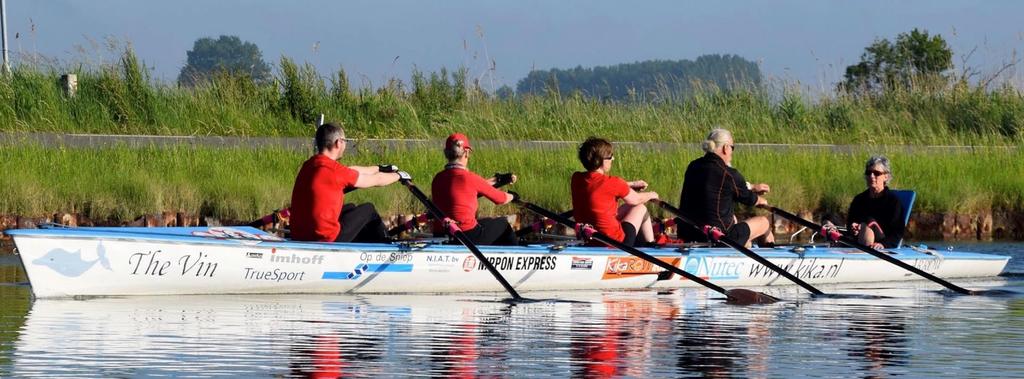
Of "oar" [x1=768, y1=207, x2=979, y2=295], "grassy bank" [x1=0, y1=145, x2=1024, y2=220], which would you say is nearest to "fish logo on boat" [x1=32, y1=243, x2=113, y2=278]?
"oar" [x1=768, y1=207, x2=979, y2=295]

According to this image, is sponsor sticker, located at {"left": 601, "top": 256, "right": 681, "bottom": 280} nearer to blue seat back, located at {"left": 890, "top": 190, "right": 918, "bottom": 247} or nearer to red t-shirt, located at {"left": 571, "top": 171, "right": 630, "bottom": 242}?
red t-shirt, located at {"left": 571, "top": 171, "right": 630, "bottom": 242}

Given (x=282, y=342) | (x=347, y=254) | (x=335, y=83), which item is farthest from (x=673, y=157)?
(x=282, y=342)

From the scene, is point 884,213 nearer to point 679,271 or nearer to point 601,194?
point 679,271

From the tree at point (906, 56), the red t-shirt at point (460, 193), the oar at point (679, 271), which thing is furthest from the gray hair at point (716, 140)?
the tree at point (906, 56)

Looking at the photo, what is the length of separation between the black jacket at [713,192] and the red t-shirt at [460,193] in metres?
1.94

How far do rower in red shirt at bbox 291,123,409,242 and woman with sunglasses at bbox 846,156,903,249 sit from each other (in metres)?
4.88

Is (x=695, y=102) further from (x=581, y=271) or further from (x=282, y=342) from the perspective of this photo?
(x=282, y=342)

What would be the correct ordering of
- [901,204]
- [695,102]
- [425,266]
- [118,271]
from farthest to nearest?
[695,102] < [901,204] < [425,266] < [118,271]

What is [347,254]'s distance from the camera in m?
14.5

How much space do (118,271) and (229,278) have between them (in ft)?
2.99

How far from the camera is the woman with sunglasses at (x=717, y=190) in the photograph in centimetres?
1605

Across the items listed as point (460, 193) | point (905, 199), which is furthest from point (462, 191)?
point (905, 199)

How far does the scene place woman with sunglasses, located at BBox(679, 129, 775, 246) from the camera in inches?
632

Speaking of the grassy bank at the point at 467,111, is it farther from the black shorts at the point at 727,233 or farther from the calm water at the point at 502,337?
the calm water at the point at 502,337
